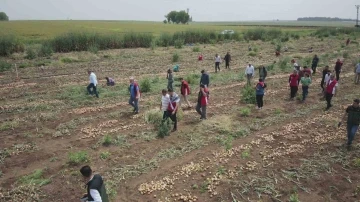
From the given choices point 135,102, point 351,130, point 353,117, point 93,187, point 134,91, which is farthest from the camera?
point 135,102

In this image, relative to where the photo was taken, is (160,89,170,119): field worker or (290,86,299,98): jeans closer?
(160,89,170,119): field worker

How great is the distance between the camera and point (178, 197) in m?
7.66

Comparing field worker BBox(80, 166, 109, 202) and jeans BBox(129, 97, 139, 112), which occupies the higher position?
field worker BBox(80, 166, 109, 202)

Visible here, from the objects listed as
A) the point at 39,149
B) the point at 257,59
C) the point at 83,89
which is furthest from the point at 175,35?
the point at 39,149

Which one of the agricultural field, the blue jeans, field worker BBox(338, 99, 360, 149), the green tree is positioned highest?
the green tree

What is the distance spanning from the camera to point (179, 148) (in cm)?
1048

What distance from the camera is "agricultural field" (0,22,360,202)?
802cm

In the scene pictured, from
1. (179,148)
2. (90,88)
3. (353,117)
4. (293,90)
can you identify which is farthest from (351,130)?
(90,88)

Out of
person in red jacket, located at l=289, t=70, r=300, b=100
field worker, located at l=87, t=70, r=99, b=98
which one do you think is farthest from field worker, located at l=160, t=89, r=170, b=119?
person in red jacket, located at l=289, t=70, r=300, b=100

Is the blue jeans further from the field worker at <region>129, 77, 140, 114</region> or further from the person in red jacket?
the field worker at <region>129, 77, 140, 114</region>

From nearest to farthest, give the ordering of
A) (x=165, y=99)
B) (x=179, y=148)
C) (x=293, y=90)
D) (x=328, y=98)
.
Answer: (x=179, y=148), (x=165, y=99), (x=328, y=98), (x=293, y=90)

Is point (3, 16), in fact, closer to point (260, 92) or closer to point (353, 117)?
point (260, 92)

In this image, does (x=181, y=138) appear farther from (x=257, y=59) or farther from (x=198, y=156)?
(x=257, y=59)

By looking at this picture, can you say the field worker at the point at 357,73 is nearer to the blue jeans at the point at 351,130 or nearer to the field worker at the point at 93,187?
the blue jeans at the point at 351,130
